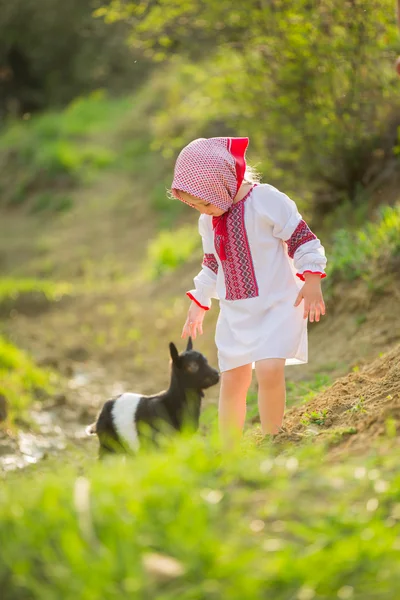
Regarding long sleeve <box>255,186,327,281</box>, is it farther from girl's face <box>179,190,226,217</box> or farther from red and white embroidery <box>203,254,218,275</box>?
red and white embroidery <box>203,254,218,275</box>

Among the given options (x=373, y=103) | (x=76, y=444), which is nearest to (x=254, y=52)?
(x=373, y=103)

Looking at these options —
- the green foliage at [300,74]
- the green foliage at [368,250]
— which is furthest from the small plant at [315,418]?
the green foliage at [300,74]

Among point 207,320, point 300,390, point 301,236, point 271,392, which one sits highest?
point 301,236

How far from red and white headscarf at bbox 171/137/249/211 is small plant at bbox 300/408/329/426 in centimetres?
109

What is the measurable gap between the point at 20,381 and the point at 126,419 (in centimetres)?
288

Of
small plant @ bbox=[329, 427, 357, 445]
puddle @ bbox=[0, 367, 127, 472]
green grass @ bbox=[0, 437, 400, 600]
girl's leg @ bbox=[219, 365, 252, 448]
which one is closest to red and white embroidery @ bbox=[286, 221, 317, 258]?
girl's leg @ bbox=[219, 365, 252, 448]

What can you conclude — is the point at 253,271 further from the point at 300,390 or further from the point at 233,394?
the point at 300,390

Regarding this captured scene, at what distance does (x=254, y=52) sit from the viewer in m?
9.48

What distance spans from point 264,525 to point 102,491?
1.63ft

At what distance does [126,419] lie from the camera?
16.3ft

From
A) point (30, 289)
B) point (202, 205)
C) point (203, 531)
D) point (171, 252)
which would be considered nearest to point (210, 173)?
point (202, 205)

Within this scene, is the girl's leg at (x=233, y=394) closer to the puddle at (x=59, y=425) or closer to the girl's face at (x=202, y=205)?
the girl's face at (x=202, y=205)

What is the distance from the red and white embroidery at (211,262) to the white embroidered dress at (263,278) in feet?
0.66

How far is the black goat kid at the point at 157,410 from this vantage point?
4.92 metres
